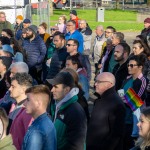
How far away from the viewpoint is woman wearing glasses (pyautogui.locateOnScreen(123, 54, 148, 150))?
7160mm

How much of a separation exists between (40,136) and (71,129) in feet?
2.36

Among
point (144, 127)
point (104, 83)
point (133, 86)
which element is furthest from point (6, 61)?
point (144, 127)

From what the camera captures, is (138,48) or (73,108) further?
(138,48)

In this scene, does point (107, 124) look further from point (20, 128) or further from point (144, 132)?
point (144, 132)

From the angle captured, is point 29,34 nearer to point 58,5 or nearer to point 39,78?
point 39,78

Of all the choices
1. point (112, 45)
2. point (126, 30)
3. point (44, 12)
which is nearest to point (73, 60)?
point (112, 45)

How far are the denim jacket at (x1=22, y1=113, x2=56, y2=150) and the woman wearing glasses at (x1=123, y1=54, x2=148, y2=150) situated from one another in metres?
2.02

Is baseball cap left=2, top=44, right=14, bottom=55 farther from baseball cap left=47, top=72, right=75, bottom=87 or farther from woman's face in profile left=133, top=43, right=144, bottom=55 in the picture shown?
baseball cap left=47, top=72, right=75, bottom=87

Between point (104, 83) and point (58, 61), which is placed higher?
point (104, 83)

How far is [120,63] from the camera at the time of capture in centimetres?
934

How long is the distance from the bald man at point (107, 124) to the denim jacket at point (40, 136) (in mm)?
A: 1294

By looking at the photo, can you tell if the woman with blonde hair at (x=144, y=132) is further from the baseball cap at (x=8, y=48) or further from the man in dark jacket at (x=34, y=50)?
the man in dark jacket at (x=34, y=50)

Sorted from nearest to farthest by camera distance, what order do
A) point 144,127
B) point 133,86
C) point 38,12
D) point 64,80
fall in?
point 144,127
point 64,80
point 133,86
point 38,12

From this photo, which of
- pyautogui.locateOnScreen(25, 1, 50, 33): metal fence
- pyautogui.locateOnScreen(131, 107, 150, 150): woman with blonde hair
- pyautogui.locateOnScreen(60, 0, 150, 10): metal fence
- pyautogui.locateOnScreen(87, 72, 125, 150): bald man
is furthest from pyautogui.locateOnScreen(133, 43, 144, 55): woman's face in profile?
pyautogui.locateOnScreen(60, 0, 150, 10): metal fence
